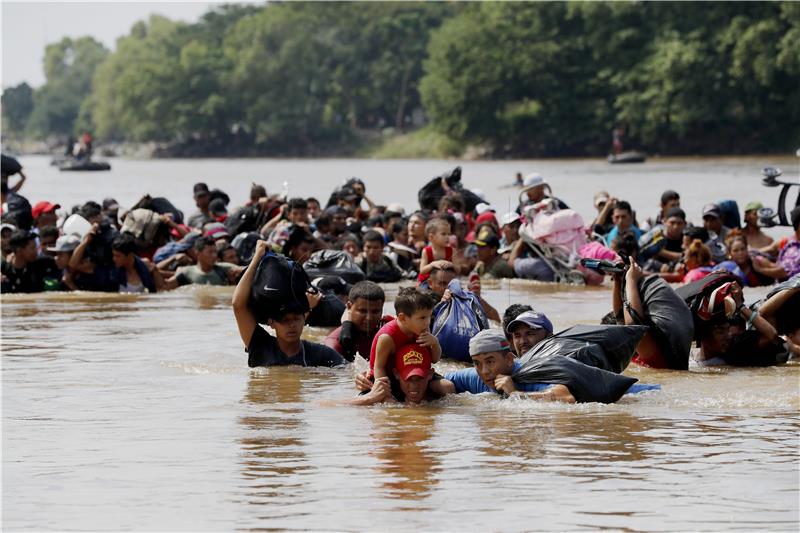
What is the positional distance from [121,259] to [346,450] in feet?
28.1

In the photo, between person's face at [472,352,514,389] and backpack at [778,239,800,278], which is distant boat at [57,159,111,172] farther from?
person's face at [472,352,514,389]

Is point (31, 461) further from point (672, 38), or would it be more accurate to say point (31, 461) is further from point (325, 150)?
point (325, 150)

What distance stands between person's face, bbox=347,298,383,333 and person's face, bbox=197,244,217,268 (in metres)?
6.05

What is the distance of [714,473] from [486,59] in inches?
3385

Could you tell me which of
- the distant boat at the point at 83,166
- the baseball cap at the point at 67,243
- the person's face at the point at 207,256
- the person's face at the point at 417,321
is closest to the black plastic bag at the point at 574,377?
the person's face at the point at 417,321

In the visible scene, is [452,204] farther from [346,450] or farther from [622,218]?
[346,450]

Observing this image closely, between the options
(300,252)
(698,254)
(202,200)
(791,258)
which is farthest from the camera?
(202,200)

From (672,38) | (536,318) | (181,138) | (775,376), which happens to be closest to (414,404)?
(536,318)

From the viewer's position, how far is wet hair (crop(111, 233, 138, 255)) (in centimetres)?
1611

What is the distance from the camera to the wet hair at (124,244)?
16.1 metres

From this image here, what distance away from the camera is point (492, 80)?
9231cm

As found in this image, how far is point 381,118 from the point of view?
405 feet

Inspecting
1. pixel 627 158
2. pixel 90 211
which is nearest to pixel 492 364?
pixel 90 211

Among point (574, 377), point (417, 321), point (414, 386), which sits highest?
point (417, 321)
